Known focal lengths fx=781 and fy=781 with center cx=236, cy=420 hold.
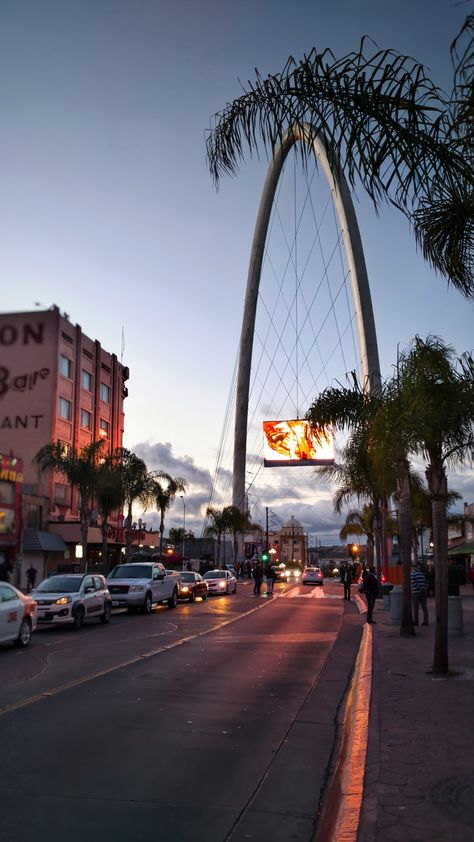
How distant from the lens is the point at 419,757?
7.33 metres

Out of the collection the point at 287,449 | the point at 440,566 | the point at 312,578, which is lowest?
the point at 312,578

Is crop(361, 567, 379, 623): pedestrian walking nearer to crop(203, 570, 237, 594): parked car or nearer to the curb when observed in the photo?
the curb

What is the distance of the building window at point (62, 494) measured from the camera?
59438 millimetres

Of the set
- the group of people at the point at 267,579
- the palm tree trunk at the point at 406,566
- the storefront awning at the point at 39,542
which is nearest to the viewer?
the palm tree trunk at the point at 406,566

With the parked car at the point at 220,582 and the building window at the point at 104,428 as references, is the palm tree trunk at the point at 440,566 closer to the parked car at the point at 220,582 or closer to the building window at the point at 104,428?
the parked car at the point at 220,582

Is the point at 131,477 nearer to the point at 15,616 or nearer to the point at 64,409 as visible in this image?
the point at 64,409

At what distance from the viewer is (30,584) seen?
4575cm

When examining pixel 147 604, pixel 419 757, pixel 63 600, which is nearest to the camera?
pixel 419 757

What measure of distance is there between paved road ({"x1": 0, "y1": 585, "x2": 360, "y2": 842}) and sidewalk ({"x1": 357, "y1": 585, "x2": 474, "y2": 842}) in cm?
54

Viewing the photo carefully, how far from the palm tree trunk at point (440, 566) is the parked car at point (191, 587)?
82.9 ft

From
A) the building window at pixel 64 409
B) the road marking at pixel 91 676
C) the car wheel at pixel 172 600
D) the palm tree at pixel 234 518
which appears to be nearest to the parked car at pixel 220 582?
the car wheel at pixel 172 600

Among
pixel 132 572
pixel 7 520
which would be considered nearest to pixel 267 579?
pixel 132 572

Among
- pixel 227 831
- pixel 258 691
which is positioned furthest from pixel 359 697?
pixel 227 831

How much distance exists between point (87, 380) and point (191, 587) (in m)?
33.3
